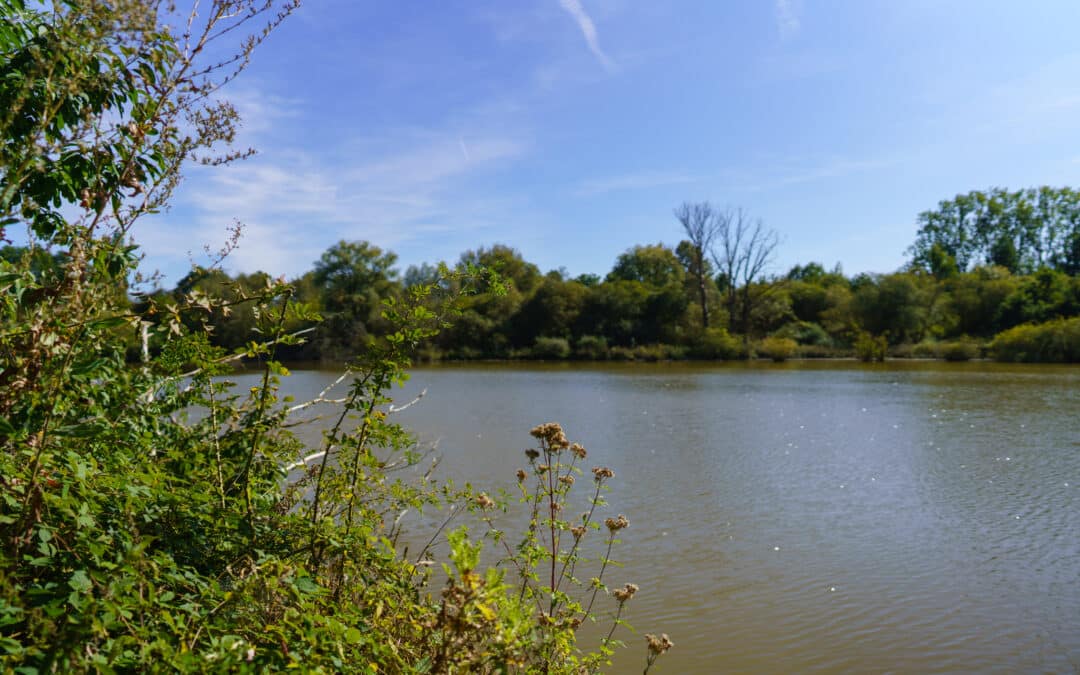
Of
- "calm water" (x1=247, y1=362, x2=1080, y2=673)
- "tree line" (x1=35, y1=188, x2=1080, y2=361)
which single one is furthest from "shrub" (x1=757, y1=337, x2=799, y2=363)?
"calm water" (x1=247, y1=362, x2=1080, y2=673)

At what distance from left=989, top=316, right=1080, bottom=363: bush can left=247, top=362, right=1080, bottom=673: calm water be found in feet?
57.9

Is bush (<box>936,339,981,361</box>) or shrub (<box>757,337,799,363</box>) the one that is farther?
shrub (<box>757,337,799,363</box>)

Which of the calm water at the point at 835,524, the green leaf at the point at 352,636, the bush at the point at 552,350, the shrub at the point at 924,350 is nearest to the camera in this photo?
the green leaf at the point at 352,636

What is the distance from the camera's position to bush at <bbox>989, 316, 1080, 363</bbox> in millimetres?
30500

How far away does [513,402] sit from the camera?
56.1 feet

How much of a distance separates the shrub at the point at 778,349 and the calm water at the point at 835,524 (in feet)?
70.5

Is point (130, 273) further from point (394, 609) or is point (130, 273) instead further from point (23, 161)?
point (394, 609)

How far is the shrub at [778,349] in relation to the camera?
37.9 m

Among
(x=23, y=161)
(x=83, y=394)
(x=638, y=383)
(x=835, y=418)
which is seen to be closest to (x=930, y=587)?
(x=83, y=394)

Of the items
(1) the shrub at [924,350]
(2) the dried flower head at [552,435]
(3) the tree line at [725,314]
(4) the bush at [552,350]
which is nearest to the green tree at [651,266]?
(3) the tree line at [725,314]

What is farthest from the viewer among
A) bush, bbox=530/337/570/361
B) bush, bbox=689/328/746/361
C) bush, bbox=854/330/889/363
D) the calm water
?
bush, bbox=530/337/570/361

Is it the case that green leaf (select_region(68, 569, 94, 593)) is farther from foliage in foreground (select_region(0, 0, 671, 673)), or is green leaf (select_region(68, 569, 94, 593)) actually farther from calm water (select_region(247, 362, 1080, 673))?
calm water (select_region(247, 362, 1080, 673))

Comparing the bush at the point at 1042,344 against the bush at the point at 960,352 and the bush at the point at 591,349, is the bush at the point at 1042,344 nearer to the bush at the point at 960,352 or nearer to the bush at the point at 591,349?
the bush at the point at 960,352

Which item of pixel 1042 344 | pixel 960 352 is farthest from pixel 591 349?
pixel 1042 344
